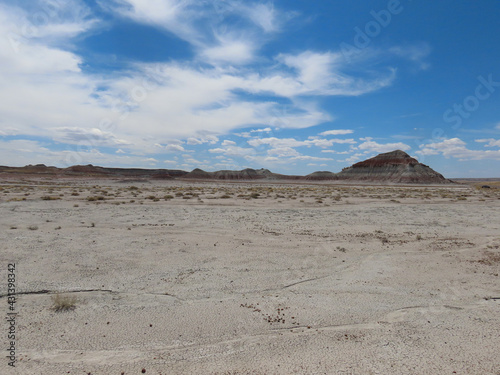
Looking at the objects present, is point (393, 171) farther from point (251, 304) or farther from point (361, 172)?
point (251, 304)

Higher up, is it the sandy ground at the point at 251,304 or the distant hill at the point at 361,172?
the distant hill at the point at 361,172

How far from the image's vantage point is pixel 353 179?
15675cm

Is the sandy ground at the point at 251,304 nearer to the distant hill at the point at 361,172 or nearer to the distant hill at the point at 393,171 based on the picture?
the distant hill at the point at 361,172

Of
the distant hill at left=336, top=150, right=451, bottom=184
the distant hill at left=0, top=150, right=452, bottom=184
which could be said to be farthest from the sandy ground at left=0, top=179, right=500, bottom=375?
the distant hill at left=336, top=150, right=451, bottom=184

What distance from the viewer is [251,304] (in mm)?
5793

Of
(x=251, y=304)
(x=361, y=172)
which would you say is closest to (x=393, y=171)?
(x=361, y=172)

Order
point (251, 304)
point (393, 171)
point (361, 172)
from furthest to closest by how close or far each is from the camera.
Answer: point (361, 172)
point (393, 171)
point (251, 304)

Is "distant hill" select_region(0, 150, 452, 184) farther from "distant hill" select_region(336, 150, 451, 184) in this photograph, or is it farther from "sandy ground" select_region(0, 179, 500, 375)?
"sandy ground" select_region(0, 179, 500, 375)

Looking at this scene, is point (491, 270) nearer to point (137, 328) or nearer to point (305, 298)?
point (305, 298)

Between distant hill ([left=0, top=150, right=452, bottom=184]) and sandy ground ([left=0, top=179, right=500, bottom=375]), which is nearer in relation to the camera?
sandy ground ([left=0, top=179, right=500, bottom=375])

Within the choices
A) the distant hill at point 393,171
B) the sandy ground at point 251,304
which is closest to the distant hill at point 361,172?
the distant hill at point 393,171

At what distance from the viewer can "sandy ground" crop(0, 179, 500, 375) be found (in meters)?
4.09

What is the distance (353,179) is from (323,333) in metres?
161

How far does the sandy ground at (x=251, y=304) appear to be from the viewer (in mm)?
4094
